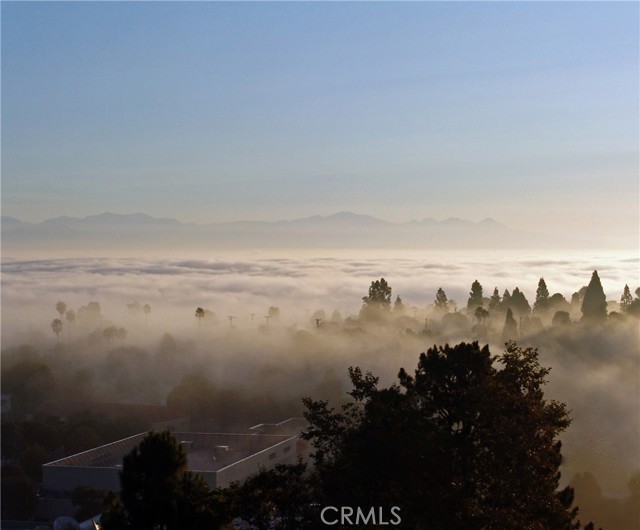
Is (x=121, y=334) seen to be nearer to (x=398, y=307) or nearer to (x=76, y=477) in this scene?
(x=398, y=307)

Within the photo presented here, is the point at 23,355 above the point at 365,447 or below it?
below

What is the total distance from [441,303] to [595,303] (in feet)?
127

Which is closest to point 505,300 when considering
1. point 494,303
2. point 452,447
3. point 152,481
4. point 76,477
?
point 494,303

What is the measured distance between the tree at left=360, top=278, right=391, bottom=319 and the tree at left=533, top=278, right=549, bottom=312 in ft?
81.6

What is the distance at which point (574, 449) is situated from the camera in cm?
7988

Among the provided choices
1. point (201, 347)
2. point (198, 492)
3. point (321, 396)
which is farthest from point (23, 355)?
point (198, 492)

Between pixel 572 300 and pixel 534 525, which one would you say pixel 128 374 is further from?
pixel 534 525

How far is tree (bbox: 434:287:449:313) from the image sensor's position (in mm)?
138500

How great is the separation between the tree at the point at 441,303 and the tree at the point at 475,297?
11.4 metres

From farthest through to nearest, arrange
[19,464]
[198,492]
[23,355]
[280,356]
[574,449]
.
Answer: [23,355]
[280,356]
[574,449]
[19,464]
[198,492]

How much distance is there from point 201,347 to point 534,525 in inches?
4572

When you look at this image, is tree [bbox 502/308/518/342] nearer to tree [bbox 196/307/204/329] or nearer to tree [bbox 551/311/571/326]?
tree [bbox 551/311/571/326]

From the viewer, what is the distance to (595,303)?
103 metres

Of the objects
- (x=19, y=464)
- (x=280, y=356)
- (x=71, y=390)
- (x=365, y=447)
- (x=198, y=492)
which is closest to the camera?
(x=198, y=492)
